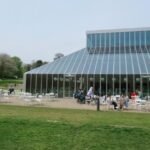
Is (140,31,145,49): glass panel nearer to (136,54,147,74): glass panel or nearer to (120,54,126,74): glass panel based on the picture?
(120,54,126,74): glass panel

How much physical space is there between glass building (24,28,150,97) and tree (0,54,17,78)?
4436cm

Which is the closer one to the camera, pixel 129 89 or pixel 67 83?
pixel 129 89

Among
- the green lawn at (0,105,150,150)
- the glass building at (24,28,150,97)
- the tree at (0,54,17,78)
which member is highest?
the tree at (0,54,17,78)

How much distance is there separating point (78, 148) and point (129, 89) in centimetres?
2097

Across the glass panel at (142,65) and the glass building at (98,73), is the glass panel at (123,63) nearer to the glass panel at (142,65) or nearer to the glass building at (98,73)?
the glass building at (98,73)

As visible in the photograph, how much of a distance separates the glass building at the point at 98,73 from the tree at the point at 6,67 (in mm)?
44355

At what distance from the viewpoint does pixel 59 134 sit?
374 inches

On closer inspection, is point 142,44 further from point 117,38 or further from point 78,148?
point 78,148

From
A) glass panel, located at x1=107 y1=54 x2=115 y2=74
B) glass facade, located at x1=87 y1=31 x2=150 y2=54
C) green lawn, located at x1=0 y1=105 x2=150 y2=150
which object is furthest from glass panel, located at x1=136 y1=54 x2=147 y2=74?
green lawn, located at x1=0 y1=105 x2=150 y2=150

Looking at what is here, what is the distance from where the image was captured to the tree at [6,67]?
7788 cm

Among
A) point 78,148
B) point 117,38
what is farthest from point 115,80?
point 78,148

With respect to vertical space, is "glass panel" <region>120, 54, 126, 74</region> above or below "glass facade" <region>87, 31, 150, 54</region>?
below

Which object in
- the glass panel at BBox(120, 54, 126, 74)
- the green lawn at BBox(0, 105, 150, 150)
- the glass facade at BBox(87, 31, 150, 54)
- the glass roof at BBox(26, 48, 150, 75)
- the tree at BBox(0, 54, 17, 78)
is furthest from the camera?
the tree at BBox(0, 54, 17, 78)

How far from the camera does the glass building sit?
28.7 meters
